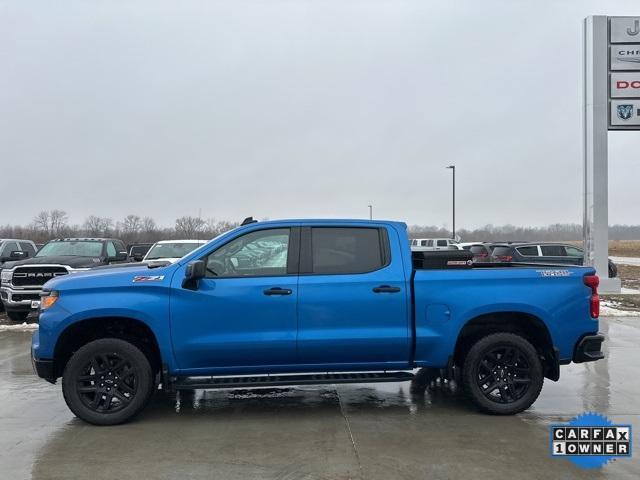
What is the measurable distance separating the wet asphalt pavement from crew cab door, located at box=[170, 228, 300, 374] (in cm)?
64

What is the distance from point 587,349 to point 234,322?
11.9 feet

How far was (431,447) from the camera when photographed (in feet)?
15.4

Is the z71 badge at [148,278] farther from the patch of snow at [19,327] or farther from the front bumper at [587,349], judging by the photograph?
the patch of snow at [19,327]

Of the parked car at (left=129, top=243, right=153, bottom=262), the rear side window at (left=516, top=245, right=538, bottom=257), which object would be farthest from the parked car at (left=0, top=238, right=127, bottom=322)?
the rear side window at (left=516, top=245, right=538, bottom=257)

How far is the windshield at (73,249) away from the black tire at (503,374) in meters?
10.3

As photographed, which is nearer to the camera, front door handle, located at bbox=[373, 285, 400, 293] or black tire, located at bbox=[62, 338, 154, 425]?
black tire, located at bbox=[62, 338, 154, 425]

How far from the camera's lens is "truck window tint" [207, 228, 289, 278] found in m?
5.42

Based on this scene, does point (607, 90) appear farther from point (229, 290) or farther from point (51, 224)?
point (51, 224)

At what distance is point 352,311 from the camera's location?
5.31 meters

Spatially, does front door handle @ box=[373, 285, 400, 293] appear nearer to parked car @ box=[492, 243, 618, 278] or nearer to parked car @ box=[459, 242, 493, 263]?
parked car @ box=[492, 243, 618, 278]

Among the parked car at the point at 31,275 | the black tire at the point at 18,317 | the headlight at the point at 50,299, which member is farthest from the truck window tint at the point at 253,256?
the black tire at the point at 18,317

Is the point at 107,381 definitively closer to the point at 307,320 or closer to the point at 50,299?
the point at 50,299

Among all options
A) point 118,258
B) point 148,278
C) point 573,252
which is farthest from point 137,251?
point 573,252

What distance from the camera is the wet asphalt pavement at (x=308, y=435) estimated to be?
13.9 feet
